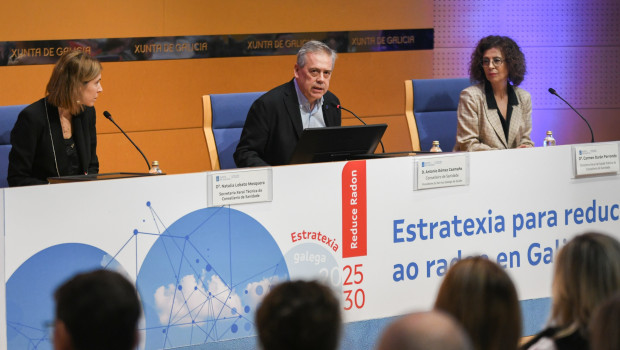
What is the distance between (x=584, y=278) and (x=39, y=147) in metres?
2.79

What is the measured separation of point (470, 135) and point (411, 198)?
1588 mm

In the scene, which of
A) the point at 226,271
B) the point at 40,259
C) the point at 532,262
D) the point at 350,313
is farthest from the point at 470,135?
the point at 40,259

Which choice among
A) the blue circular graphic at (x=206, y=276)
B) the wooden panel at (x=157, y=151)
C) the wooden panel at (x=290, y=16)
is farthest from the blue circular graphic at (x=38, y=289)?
the wooden panel at (x=290, y=16)

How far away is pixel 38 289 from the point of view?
2.69 m

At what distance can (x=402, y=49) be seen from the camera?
6824 millimetres

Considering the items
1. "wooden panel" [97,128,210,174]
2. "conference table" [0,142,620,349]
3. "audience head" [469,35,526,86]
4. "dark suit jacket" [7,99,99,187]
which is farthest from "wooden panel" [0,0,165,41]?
"conference table" [0,142,620,349]

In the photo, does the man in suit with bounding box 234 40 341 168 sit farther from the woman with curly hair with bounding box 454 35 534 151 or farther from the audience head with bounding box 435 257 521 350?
the audience head with bounding box 435 257 521 350

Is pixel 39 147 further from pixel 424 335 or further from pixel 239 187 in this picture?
pixel 424 335

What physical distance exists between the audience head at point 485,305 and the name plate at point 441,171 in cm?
162

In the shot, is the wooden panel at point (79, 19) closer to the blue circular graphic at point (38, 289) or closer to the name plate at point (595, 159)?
the blue circular graphic at point (38, 289)

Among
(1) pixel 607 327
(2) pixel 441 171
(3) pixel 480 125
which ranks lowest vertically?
(1) pixel 607 327

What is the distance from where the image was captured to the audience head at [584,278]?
6.09 feet

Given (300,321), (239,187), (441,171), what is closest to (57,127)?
(239,187)

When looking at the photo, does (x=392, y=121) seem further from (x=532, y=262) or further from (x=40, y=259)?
(x=40, y=259)
